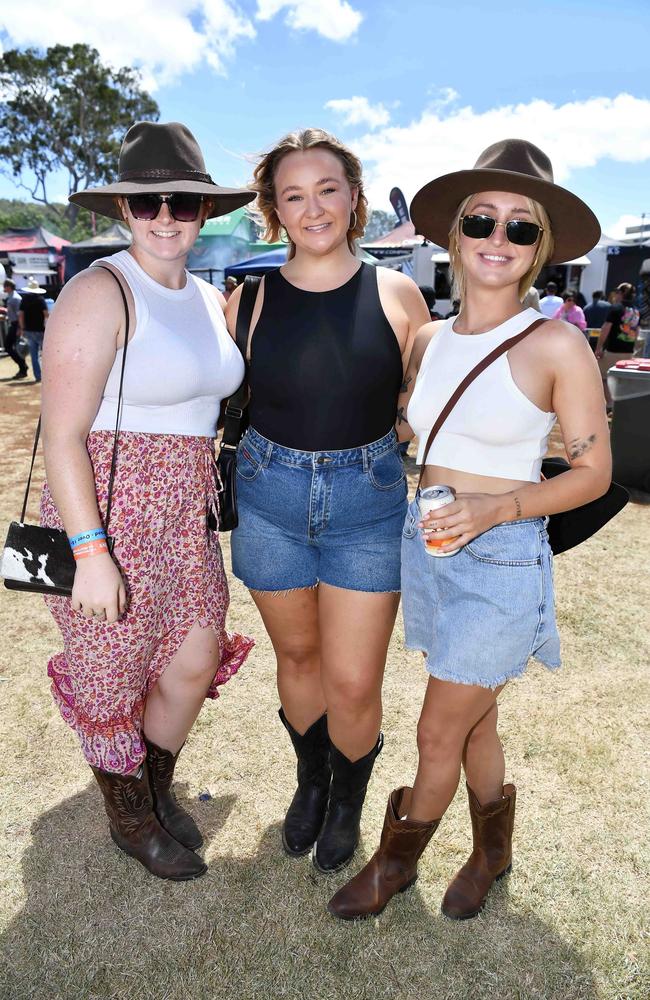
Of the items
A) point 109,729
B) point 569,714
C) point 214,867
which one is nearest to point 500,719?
point 569,714

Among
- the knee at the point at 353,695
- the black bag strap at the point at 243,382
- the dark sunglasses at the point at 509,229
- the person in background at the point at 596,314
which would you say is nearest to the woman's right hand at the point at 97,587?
the black bag strap at the point at 243,382

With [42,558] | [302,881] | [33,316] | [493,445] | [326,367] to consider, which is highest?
[326,367]

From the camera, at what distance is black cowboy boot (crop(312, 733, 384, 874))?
7.63ft

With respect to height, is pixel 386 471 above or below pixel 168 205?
below

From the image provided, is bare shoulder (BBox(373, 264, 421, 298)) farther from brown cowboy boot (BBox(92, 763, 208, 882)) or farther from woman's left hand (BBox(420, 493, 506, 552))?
brown cowboy boot (BBox(92, 763, 208, 882))

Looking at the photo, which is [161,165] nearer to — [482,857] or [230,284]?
[482,857]

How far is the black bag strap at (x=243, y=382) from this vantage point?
212 centimetres

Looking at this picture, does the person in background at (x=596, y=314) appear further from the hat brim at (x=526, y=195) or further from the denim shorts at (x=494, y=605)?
the denim shorts at (x=494, y=605)

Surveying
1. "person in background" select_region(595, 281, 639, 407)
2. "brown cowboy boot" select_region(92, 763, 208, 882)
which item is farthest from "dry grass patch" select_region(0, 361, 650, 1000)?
"person in background" select_region(595, 281, 639, 407)

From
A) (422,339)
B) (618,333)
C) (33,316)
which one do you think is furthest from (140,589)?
(33,316)

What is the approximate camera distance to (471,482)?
1740 mm

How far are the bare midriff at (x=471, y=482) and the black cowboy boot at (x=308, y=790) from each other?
114cm

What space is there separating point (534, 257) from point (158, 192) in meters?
1.11

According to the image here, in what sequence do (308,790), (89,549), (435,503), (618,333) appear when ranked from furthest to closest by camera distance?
(618,333) → (308,790) → (89,549) → (435,503)
